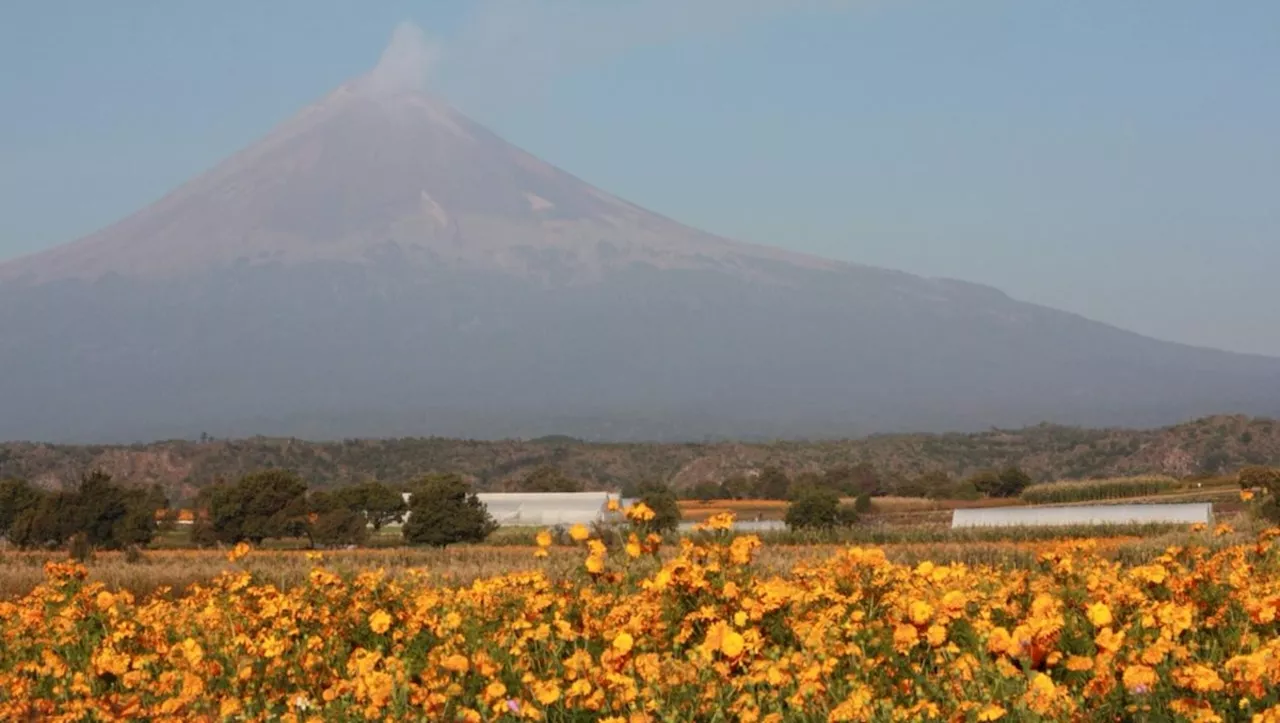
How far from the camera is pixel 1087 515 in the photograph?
46000 millimetres

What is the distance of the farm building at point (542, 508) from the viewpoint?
66.9m

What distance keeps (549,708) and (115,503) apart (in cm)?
4307

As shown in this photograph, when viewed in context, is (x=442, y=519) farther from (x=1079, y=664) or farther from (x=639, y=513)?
(x=1079, y=664)

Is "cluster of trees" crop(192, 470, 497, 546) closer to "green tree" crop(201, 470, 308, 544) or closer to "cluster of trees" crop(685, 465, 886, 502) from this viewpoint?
"green tree" crop(201, 470, 308, 544)

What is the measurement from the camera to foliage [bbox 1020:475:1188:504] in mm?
61906

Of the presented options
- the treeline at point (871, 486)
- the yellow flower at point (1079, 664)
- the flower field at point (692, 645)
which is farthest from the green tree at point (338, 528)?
the yellow flower at point (1079, 664)

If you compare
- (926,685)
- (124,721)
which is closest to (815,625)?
(926,685)

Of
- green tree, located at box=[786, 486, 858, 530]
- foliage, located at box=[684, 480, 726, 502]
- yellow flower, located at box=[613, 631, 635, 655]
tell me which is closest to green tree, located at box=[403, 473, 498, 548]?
green tree, located at box=[786, 486, 858, 530]

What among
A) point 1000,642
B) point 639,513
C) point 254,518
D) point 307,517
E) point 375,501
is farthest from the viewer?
point 375,501

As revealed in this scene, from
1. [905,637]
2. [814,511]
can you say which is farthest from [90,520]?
[905,637]

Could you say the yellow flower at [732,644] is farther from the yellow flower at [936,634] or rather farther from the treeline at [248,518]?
the treeline at [248,518]

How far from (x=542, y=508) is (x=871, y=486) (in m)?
25.7

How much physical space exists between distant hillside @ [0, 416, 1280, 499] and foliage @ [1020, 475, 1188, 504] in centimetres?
3973

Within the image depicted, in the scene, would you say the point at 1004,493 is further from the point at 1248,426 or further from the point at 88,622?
the point at 88,622
